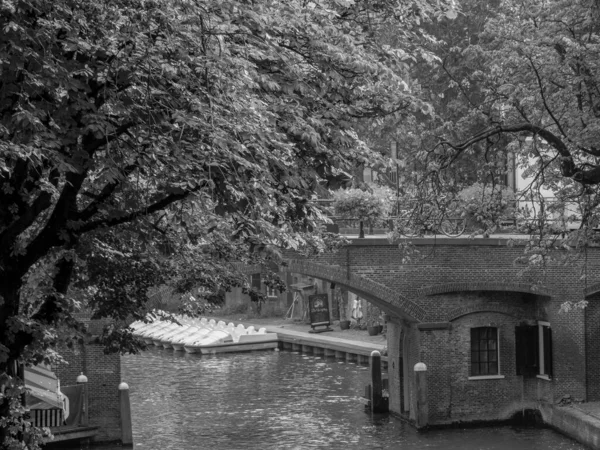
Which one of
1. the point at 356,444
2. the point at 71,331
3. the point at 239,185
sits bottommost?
Result: the point at 356,444

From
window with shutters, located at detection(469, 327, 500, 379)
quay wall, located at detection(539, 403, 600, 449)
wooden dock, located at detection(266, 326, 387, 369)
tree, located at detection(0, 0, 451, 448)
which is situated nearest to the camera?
tree, located at detection(0, 0, 451, 448)

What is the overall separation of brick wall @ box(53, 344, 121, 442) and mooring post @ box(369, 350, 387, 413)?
733 centimetres

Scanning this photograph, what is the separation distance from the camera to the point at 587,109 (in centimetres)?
1575

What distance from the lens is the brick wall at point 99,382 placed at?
24312 millimetres

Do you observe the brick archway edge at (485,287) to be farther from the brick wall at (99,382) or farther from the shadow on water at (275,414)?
the brick wall at (99,382)

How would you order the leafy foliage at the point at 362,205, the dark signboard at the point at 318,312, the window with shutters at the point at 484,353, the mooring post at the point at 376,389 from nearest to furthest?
1. the leafy foliage at the point at 362,205
2. the window with shutters at the point at 484,353
3. the mooring post at the point at 376,389
4. the dark signboard at the point at 318,312

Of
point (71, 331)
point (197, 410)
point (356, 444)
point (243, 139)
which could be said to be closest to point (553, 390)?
point (356, 444)

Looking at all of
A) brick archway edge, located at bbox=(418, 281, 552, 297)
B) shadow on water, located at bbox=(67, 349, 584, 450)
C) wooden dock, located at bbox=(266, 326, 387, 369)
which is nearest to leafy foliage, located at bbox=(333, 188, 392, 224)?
brick archway edge, located at bbox=(418, 281, 552, 297)

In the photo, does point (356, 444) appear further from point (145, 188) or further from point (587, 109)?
point (145, 188)

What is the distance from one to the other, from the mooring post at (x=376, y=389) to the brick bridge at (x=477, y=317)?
1738mm

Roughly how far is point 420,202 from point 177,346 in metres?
34.4

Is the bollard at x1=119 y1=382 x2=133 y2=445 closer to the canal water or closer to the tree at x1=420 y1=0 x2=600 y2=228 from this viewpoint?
the canal water

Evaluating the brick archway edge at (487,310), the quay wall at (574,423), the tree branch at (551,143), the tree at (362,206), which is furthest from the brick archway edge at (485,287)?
the tree branch at (551,143)

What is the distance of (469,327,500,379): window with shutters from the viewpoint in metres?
26.3
